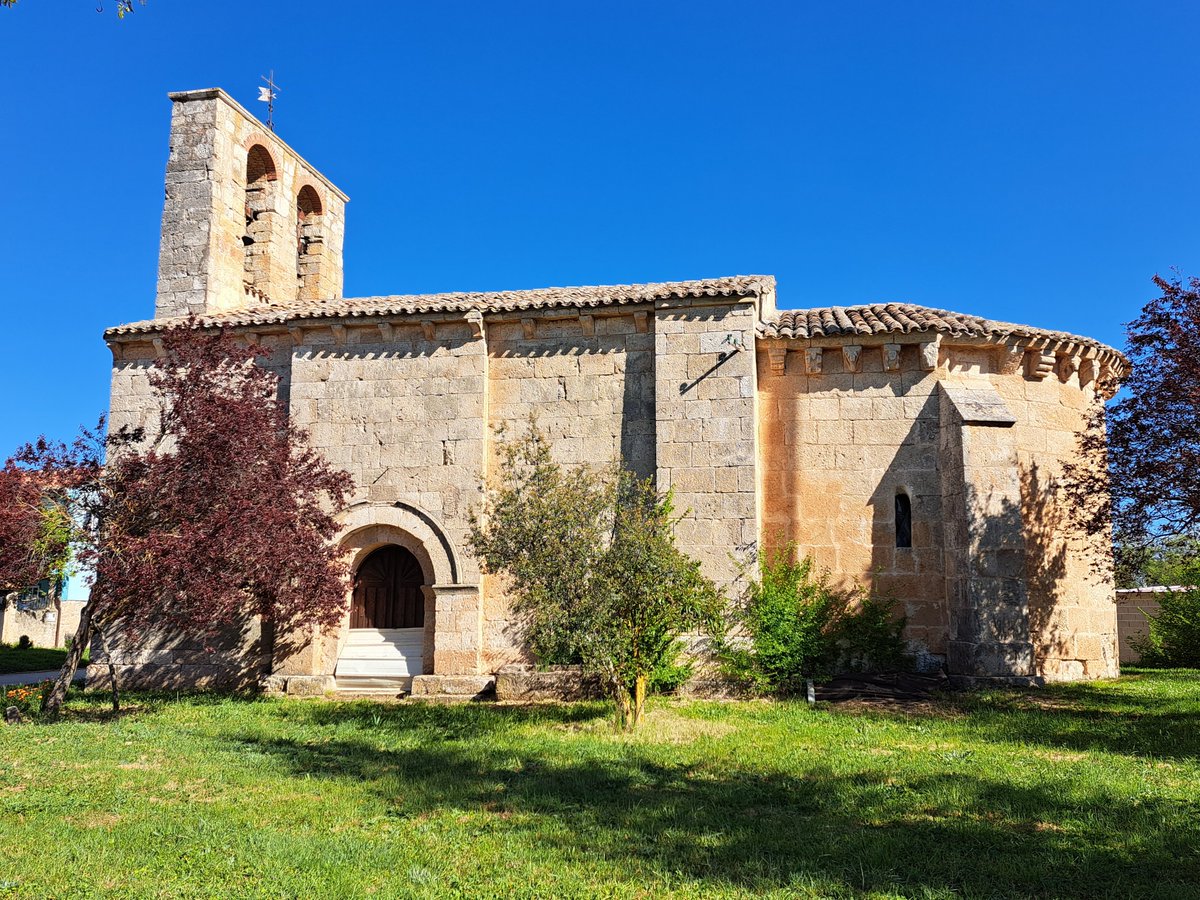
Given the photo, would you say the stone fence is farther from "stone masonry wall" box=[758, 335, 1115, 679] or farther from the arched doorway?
the arched doorway

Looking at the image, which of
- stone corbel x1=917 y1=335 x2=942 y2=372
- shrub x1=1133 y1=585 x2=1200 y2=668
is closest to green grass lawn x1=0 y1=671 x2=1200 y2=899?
stone corbel x1=917 y1=335 x2=942 y2=372

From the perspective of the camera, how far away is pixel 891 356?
40.7ft

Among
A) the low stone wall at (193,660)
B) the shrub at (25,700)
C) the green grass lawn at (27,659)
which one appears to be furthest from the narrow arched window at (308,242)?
the green grass lawn at (27,659)

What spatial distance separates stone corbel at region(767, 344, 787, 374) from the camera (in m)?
12.7

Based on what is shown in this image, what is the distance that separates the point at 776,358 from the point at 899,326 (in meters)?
1.70

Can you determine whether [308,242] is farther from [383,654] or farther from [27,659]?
[27,659]

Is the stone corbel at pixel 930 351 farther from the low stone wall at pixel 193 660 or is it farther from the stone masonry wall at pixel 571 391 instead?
the low stone wall at pixel 193 660

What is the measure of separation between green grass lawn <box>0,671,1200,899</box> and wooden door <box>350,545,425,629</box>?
9.70ft

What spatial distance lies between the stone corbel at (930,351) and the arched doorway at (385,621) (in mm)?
7633

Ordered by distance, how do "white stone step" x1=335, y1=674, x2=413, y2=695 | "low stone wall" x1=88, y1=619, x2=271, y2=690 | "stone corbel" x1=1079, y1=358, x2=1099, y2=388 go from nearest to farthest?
"white stone step" x1=335, y1=674, x2=413, y2=695, "low stone wall" x1=88, y1=619, x2=271, y2=690, "stone corbel" x1=1079, y1=358, x2=1099, y2=388

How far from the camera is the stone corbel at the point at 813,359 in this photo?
41.3 feet

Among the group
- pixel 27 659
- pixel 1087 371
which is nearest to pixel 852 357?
pixel 1087 371

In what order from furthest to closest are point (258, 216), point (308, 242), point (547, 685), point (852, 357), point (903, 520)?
1. point (308, 242)
2. point (258, 216)
3. point (852, 357)
4. point (903, 520)
5. point (547, 685)

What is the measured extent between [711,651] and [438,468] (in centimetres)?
460
